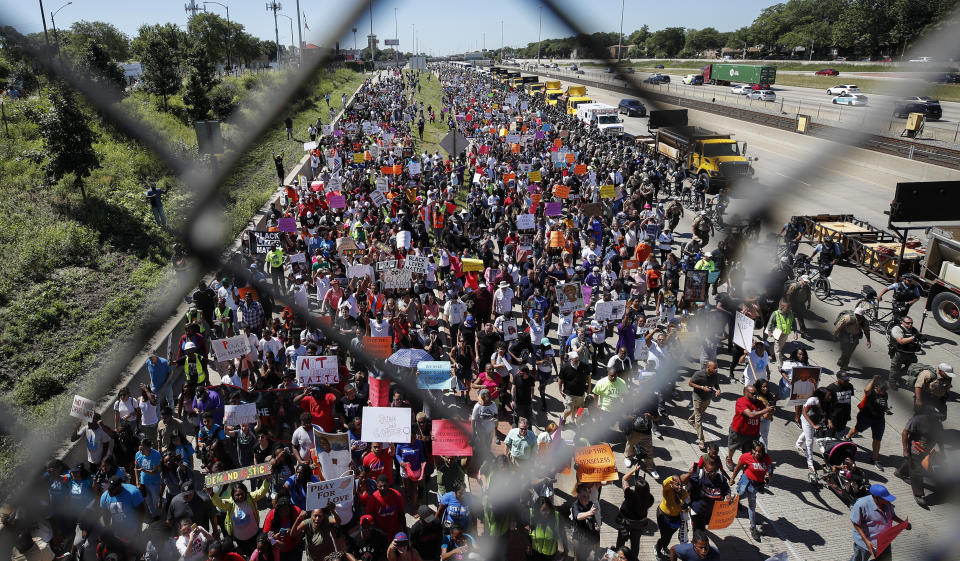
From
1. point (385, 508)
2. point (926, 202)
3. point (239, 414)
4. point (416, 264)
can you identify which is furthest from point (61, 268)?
point (926, 202)

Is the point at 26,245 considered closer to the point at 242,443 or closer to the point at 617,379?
the point at 242,443

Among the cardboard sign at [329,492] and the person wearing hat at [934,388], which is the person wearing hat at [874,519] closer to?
the person wearing hat at [934,388]

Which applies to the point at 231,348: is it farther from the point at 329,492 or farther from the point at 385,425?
the point at 329,492

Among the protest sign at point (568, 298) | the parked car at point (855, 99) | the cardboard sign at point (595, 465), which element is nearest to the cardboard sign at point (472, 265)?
the protest sign at point (568, 298)

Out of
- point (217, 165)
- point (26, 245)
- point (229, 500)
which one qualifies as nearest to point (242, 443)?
point (229, 500)

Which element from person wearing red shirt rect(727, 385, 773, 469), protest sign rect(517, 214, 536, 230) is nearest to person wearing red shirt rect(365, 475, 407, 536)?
person wearing red shirt rect(727, 385, 773, 469)

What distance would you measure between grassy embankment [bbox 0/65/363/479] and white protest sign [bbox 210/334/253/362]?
153cm

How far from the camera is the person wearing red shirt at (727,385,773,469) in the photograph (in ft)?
29.2

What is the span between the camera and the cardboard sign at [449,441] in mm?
8359

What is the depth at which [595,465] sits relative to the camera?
25.5ft

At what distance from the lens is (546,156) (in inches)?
1161

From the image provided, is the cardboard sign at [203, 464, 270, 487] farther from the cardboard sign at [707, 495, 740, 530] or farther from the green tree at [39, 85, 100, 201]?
the green tree at [39, 85, 100, 201]

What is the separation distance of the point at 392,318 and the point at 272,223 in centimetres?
502

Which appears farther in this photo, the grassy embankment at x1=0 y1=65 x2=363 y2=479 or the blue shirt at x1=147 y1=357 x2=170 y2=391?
the grassy embankment at x1=0 y1=65 x2=363 y2=479
